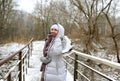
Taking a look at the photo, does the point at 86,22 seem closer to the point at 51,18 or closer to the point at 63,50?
the point at 63,50

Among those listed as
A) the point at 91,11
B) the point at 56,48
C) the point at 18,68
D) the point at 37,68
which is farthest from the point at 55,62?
the point at 91,11

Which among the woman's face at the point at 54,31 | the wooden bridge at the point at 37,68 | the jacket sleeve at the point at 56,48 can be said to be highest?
the woman's face at the point at 54,31

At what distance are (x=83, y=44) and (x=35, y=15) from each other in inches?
1014

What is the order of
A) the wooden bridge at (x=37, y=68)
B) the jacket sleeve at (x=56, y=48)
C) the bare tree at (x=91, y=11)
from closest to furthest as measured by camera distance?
the wooden bridge at (x=37, y=68), the jacket sleeve at (x=56, y=48), the bare tree at (x=91, y=11)

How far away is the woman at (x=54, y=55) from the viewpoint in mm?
3723

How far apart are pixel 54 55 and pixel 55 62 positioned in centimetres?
12

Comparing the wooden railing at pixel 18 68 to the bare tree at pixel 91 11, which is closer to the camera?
the wooden railing at pixel 18 68

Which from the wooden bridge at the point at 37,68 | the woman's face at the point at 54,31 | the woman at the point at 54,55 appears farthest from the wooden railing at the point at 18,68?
the woman's face at the point at 54,31

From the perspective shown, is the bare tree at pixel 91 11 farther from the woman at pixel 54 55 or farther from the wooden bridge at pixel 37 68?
the woman at pixel 54 55

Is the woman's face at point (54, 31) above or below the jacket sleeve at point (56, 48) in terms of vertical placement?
above

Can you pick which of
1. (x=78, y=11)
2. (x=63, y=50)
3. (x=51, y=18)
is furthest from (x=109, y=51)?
(x=51, y=18)

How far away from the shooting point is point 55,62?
3789mm

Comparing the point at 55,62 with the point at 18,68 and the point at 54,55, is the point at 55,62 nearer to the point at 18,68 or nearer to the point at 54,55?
the point at 54,55

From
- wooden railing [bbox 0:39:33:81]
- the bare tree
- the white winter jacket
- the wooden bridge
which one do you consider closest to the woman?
the white winter jacket
